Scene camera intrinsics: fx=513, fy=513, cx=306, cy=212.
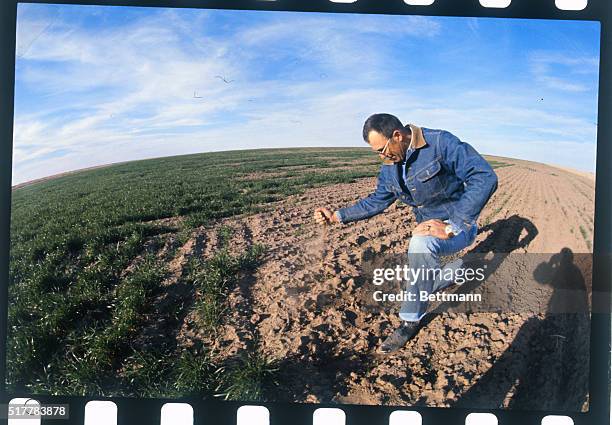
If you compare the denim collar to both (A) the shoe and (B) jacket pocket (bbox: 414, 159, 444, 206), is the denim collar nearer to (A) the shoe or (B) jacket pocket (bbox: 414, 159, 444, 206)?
(B) jacket pocket (bbox: 414, 159, 444, 206)

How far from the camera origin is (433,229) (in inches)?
110

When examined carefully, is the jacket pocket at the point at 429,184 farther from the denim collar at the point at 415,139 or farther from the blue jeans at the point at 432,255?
the blue jeans at the point at 432,255

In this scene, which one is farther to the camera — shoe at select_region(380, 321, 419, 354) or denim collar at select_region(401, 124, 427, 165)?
shoe at select_region(380, 321, 419, 354)

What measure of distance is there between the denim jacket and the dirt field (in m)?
0.07

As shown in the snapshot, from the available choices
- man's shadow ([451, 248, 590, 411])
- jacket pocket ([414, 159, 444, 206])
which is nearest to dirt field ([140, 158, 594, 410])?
man's shadow ([451, 248, 590, 411])

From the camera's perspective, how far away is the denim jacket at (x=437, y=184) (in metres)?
2.74

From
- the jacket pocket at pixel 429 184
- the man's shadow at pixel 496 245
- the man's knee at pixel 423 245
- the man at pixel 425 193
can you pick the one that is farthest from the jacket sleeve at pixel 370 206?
the man's shadow at pixel 496 245

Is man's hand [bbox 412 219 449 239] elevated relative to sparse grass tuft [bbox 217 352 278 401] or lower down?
elevated

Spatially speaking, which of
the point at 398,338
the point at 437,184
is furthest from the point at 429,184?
the point at 398,338

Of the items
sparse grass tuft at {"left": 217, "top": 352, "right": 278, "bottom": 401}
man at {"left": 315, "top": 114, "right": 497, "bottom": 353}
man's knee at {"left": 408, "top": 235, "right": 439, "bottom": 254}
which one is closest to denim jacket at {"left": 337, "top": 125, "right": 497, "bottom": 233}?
man at {"left": 315, "top": 114, "right": 497, "bottom": 353}

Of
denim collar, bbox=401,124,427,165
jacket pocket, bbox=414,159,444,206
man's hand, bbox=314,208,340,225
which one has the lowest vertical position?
man's hand, bbox=314,208,340,225

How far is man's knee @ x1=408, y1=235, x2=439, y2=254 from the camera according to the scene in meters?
2.80

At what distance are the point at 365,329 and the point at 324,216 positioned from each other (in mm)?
669

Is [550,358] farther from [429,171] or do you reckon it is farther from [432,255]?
[429,171]
